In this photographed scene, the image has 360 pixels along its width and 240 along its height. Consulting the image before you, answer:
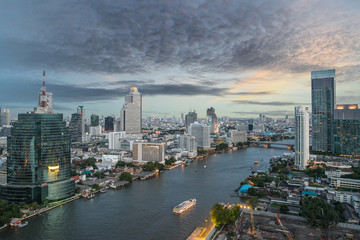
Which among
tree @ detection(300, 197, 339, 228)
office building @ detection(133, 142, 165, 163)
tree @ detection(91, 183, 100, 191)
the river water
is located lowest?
the river water

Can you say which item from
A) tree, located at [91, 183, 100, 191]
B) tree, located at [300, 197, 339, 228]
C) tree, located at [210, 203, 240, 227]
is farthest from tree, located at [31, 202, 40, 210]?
tree, located at [300, 197, 339, 228]

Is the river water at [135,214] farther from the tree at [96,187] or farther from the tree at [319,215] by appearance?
the tree at [319,215]

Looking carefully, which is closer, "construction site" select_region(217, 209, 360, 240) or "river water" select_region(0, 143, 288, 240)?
"construction site" select_region(217, 209, 360, 240)

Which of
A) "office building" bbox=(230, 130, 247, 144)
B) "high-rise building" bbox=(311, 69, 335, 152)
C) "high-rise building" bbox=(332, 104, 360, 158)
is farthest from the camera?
"office building" bbox=(230, 130, 247, 144)

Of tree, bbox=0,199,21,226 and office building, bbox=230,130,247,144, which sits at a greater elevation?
office building, bbox=230,130,247,144

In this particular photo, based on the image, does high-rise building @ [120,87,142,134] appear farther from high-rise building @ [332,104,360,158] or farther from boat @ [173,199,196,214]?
boat @ [173,199,196,214]

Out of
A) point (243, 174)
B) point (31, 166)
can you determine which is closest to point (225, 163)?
point (243, 174)

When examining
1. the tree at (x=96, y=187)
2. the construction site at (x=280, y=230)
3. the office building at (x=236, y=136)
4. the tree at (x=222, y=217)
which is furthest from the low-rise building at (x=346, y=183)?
the office building at (x=236, y=136)
